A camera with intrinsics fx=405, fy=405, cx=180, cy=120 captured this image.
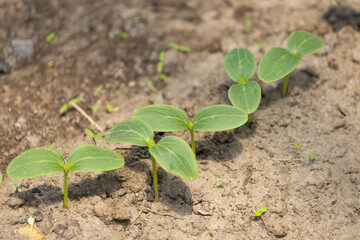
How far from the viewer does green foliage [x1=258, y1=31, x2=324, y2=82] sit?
8.37ft

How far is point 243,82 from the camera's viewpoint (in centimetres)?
261

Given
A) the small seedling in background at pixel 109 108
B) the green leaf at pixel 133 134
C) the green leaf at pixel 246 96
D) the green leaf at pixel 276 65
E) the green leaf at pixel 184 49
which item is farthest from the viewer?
the green leaf at pixel 184 49

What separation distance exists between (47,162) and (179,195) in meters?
0.76

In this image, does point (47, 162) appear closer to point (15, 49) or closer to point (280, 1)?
point (15, 49)

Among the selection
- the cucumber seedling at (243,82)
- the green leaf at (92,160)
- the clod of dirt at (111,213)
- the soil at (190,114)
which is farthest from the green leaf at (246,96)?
the clod of dirt at (111,213)

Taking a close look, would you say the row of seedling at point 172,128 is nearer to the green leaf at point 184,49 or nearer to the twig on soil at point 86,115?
the twig on soil at point 86,115

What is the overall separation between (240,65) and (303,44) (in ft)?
1.51

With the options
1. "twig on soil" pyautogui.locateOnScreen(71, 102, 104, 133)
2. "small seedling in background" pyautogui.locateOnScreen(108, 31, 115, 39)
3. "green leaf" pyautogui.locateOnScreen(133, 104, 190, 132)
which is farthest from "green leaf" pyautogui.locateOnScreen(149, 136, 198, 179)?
"small seedling in background" pyautogui.locateOnScreen(108, 31, 115, 39)

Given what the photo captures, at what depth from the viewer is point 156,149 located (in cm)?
208

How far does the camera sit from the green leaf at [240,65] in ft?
8.60

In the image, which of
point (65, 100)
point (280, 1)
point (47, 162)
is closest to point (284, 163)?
point (47, 162)

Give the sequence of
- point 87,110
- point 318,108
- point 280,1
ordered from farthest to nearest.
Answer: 1. point 280,1
2. point 87,110
3. point 318,108

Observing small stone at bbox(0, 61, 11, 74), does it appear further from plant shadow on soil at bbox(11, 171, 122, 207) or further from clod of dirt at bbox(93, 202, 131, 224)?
clod of dirt at bbox(93, 202, 131, 224)

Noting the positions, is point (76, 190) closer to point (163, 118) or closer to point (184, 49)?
point (163, 118)
